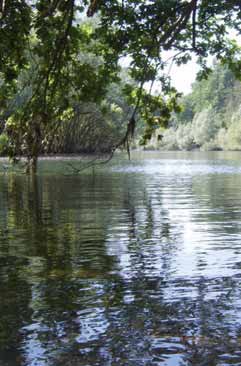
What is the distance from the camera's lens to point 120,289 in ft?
33.4

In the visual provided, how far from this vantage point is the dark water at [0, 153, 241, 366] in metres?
7.44

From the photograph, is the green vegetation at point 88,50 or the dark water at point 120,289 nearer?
the dark water at point 120,289

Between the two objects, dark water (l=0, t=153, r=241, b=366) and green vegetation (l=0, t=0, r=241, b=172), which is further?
green vegetation (l=0, t=0, r=241, b=172)

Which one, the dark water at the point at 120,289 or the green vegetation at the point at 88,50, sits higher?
the green vegetation at the point at 88,50

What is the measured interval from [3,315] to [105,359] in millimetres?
2162

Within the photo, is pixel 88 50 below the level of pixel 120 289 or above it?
above

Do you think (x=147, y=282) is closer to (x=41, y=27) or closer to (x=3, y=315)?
(x=3, y=315)

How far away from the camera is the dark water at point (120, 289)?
7.44 metres

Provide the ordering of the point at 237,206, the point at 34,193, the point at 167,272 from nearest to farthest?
the point at 167,272 < the point at 237,206 < the point at 34,193

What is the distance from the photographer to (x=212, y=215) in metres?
20.9

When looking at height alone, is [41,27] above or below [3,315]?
above

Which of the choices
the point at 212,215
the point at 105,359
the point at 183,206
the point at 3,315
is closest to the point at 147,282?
the point at 3,315

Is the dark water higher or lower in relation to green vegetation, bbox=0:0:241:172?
lower

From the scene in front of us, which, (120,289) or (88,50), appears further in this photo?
(88,50)
